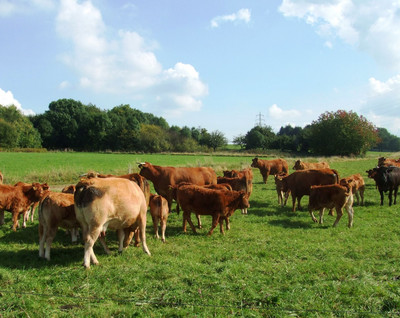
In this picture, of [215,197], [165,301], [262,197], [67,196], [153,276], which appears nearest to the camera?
[165,301]

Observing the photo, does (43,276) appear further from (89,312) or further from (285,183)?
(285,183)

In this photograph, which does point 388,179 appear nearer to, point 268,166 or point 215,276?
point 268,166

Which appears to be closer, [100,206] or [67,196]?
[100,206]

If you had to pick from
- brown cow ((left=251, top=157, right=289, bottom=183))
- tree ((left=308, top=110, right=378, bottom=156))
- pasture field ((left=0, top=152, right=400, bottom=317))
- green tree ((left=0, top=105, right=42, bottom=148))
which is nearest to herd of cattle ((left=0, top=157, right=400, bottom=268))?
pasture field ((left=0, top=152, right=400, bottom=317))

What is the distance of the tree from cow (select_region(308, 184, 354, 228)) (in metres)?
57.7

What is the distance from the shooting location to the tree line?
6325 centimetres

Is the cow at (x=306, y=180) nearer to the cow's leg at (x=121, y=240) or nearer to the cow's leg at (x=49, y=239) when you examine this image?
the cow's leg at (x=121, y=240)

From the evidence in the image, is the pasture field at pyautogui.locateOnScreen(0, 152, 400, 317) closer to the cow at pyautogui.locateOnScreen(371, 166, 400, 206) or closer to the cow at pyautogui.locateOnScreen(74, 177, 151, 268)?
the cow at pyautogui.locateOnScreen(74, 177, 151, 268)

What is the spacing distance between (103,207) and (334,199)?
7523 millimetres

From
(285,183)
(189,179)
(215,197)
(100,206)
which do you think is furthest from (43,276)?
(285,183)

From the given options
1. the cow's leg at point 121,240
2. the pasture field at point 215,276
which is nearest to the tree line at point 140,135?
the pasture field at point 215,276

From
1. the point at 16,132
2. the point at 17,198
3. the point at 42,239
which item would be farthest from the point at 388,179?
the point at 16,132

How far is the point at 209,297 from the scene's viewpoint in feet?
15.7

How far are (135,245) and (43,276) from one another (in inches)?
95.3
